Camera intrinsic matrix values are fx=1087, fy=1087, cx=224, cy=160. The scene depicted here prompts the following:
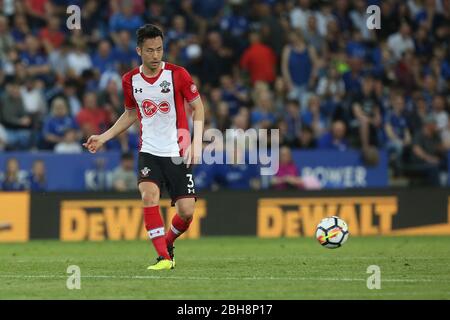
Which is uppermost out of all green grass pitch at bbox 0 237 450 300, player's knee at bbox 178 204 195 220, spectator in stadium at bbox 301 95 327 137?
spectator in stadium at bbox 301 95 327 137

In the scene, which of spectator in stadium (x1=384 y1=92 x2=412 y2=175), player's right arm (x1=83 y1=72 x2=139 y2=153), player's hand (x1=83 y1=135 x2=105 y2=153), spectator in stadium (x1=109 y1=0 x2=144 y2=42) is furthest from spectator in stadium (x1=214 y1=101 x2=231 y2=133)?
player's hand (x1=83 y1=135 x2=105 y2=153)

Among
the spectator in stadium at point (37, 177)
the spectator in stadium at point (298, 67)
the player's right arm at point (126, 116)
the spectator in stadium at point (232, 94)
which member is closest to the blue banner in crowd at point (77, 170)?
the spectator in stadium at point (37, 177)

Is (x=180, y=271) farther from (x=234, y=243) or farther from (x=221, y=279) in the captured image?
(x=234, y=243)

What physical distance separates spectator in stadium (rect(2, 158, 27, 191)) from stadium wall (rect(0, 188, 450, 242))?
1.91 feet

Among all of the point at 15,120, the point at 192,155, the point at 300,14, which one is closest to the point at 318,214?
the point at 15,120

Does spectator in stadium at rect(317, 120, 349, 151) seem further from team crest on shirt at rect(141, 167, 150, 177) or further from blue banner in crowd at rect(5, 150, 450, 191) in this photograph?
team crest on shirt at rect(141, 167, 150, 177)

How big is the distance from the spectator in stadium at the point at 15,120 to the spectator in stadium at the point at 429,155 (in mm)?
7126

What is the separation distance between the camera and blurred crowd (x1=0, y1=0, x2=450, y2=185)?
19.8 metres

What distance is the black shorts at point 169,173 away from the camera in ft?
37.5

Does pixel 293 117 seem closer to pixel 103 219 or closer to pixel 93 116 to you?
pixel 93 116

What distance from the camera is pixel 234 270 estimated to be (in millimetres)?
11727

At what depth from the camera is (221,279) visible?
10.8 metres
